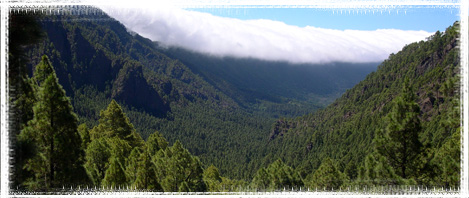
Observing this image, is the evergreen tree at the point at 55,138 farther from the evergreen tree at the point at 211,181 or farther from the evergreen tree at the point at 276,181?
the evergreen tree at the point at 276,181

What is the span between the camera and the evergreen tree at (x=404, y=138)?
13.6m

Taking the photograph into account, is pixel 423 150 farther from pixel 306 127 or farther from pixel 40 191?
pixel 306 127

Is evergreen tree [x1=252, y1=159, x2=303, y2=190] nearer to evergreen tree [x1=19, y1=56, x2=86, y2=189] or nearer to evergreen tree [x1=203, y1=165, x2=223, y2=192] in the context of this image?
evergreen tree [x1=203, y1=165, x2=223, y2=192]

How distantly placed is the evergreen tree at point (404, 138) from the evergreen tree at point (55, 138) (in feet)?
39.1

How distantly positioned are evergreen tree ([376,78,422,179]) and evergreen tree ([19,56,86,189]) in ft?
39.1

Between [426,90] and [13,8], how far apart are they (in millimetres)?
129489

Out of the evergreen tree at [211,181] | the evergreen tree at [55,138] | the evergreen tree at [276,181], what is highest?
the evergreen tree at [55,138]

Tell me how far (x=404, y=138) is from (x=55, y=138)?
13.1 meters

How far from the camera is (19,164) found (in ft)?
15.3

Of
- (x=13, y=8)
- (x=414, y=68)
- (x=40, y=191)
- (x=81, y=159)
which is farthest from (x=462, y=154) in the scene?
(x=414, y=68)

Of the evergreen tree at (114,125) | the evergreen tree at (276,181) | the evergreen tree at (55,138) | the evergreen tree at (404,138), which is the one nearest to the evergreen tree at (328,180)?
the evergreen tree at (276,181)

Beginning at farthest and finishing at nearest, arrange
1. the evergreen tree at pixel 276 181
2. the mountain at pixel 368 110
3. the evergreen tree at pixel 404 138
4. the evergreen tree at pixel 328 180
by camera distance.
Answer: the mountain at pixel 368 110, the evergreen tree at pixel 404 138, the evergreen tree at pixel 328 180, the evergreen tree at pixel 276 181

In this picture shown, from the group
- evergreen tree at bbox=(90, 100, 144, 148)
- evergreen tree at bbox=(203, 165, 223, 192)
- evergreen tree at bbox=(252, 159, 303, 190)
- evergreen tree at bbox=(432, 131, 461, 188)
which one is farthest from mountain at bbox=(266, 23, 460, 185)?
evergreen tree at bbox=(252, 159, 303, 190)

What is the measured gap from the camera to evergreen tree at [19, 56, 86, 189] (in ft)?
22.6
